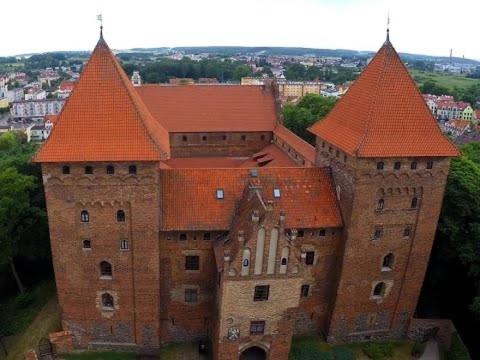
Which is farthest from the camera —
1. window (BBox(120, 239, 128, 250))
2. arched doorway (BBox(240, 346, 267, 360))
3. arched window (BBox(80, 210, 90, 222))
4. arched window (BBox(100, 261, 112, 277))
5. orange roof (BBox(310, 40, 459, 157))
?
arched doorway (BBox(240, 346, 267, 360))

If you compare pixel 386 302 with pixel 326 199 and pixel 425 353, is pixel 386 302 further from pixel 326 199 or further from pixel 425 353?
pixel 326 199

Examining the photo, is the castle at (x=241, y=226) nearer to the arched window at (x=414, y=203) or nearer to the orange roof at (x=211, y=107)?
the arched window at (x=414, y=203)

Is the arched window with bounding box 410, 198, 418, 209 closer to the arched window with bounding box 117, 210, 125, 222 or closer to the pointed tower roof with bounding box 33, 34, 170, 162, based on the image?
the pointed tower roof with bounding box 33, 34, 170, 162

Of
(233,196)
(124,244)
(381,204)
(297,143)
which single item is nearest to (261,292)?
(233,196)

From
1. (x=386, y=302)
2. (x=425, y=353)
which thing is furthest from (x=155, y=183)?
(x=425, y=353)

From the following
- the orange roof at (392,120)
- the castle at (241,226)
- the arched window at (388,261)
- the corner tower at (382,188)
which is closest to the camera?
the castle at (241,226)

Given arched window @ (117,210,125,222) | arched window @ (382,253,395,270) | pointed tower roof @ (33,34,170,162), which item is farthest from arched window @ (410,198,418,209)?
arched window @ (117,210,125,222)

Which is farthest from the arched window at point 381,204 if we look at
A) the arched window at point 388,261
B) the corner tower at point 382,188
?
the arched window at point 388,261
